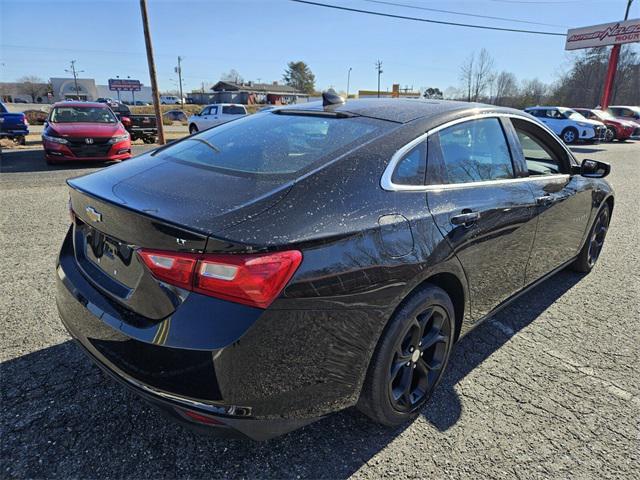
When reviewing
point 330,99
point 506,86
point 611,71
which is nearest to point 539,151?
point 330,99

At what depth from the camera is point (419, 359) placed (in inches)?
87.0

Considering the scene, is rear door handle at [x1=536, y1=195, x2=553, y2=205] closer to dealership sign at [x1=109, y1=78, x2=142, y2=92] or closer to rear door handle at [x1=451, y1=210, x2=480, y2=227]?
rear door handle at [x1=451, y1=210, x2=480, y2=227]

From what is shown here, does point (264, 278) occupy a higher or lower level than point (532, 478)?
higher

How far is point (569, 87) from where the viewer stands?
2180 inches

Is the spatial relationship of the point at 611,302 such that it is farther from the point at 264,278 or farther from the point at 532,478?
the point at 264,278

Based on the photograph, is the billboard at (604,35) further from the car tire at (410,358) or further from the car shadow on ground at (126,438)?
the car shadow on ground at (126,438)

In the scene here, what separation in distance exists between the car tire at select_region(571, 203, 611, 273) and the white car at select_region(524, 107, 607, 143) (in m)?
16.6

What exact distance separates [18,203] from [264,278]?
625cm

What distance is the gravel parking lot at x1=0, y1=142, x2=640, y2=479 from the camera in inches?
74.0

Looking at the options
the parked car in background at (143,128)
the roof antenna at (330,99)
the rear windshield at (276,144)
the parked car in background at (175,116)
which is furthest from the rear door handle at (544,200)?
Answer: the parked car in background at (175,116)

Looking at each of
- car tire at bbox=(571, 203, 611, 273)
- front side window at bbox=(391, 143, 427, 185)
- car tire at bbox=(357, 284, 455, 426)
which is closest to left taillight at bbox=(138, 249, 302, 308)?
car tire at bbox=(357, 284, 455, 426)

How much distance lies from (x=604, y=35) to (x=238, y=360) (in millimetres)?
39208

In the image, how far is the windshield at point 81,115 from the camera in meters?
10.3

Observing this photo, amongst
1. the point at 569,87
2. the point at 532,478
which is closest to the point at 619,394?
the point at 532,478
